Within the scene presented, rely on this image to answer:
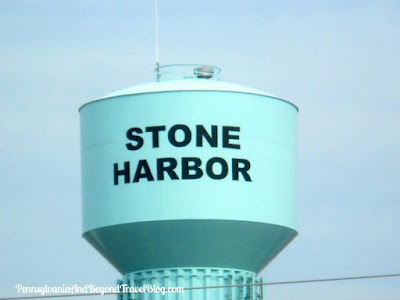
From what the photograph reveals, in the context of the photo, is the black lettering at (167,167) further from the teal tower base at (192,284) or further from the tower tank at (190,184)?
the teal tower base at (192,284)

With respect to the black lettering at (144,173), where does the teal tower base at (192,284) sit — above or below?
below

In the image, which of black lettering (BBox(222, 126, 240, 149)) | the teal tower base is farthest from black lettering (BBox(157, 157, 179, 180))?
the teal tower base

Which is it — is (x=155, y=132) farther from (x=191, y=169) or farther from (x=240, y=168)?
(x=240, y=168)

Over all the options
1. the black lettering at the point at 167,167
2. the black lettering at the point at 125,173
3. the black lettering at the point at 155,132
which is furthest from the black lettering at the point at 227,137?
the black lettering at the point at 125,173

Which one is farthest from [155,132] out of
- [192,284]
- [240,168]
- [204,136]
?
[192,284]

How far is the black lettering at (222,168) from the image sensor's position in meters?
31.6

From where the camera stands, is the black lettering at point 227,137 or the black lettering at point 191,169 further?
the black lettering at point 227,137

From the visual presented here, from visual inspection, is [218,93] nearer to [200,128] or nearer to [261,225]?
[200,128]

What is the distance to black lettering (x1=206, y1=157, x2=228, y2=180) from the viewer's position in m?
31.6

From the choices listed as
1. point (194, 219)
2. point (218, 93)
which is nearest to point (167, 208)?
point (194, 219)

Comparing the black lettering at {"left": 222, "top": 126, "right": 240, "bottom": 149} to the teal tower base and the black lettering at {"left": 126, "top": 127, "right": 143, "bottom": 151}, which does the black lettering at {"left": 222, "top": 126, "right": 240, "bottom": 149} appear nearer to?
the black lettering at {"left": 126, "top": 127, "right": 143, "bottom": 151}

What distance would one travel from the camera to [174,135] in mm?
31625

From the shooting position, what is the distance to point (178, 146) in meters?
31.6

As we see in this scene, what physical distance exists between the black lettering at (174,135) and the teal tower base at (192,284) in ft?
8.31
